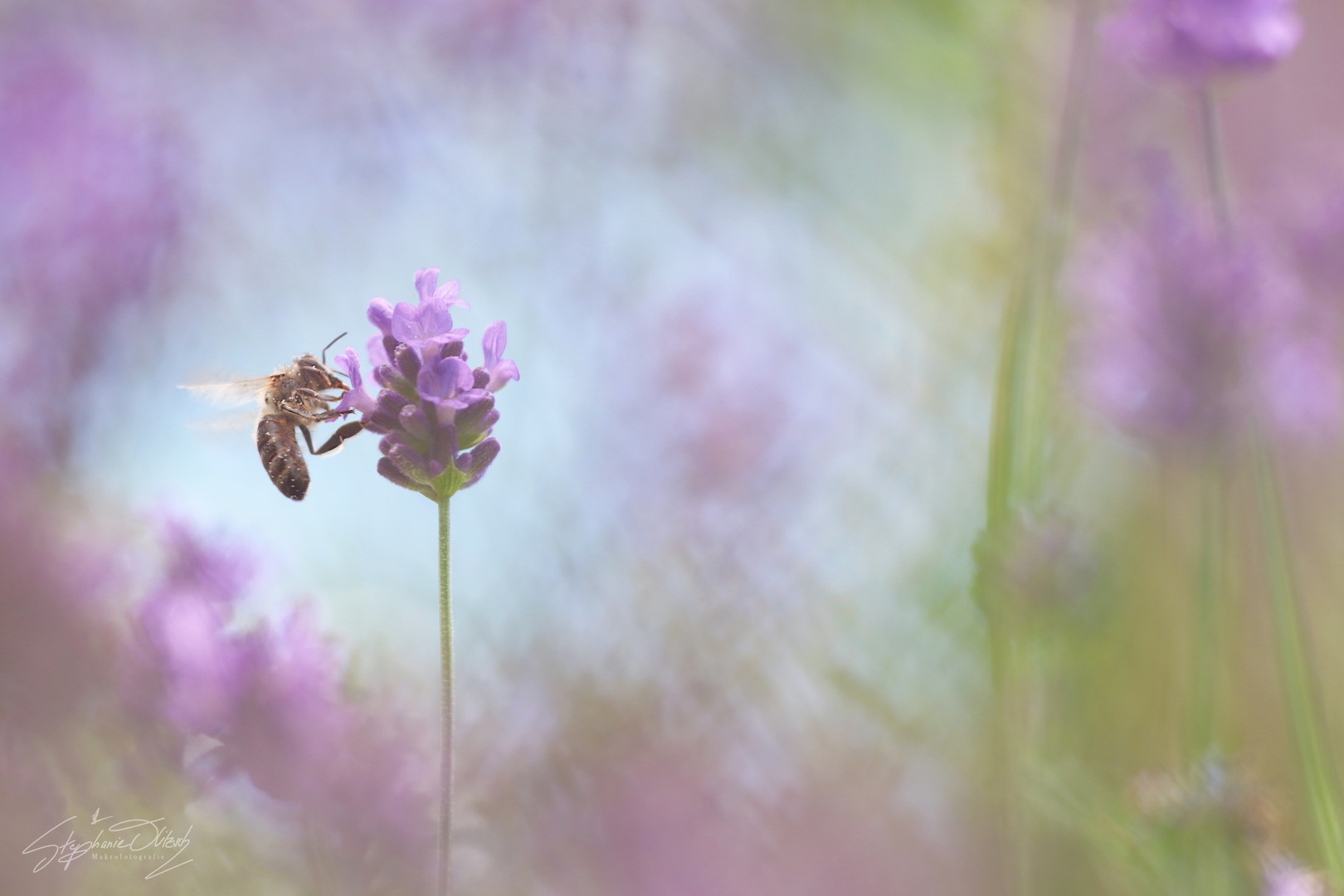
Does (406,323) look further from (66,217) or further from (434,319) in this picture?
(66,217)

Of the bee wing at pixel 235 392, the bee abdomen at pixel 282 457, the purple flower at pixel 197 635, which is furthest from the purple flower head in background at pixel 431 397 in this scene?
the bee wing at pixel 235 392

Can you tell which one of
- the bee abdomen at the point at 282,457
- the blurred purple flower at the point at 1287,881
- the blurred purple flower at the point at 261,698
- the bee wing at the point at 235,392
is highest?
the bee wing at the point at 235,392

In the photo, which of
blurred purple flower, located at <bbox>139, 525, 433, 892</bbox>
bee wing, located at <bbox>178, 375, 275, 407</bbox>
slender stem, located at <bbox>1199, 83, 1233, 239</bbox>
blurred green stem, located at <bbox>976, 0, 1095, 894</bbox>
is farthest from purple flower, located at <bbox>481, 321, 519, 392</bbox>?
slender stem, located at <bbox>1199, 83, 1233, 239</bbox>

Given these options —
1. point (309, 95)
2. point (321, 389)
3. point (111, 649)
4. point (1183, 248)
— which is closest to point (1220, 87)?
point (1183, 248)

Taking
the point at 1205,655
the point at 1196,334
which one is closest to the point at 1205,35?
the point at 1196,334

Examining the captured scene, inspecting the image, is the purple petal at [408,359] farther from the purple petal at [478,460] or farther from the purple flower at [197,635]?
the purple flower at [197,635]

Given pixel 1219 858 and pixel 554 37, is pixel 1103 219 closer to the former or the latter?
pixel 554 37
